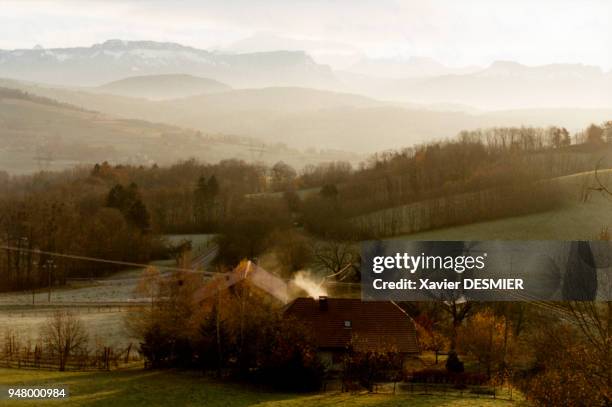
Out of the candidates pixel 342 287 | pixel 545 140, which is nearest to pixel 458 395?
pixel 342 287

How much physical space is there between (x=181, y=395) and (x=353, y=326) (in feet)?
34.7

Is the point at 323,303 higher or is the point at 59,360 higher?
the point at 323,303

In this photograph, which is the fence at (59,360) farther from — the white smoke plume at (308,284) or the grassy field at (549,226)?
the grassy field at (549,226)

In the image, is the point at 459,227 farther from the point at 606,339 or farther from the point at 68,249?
the point at 606,339

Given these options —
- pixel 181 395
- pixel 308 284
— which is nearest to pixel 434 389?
pixel 181 395

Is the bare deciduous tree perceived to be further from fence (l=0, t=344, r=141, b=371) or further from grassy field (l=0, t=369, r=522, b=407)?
grassy field (l=0, t=369, r=522, b=407)

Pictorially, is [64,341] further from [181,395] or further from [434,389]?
[434,389]

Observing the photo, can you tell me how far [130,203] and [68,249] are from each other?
44.9 feet

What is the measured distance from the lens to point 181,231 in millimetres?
81562

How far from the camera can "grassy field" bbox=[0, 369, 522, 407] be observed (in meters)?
22.7

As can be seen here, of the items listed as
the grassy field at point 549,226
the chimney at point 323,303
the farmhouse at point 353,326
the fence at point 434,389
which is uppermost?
the grassy field at point 549,226

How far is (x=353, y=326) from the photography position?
31.9m

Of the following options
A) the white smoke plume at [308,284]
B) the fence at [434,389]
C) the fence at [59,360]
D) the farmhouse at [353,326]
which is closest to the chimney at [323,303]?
the farmhouse at [353,326]

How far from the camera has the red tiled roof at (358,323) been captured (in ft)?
102
